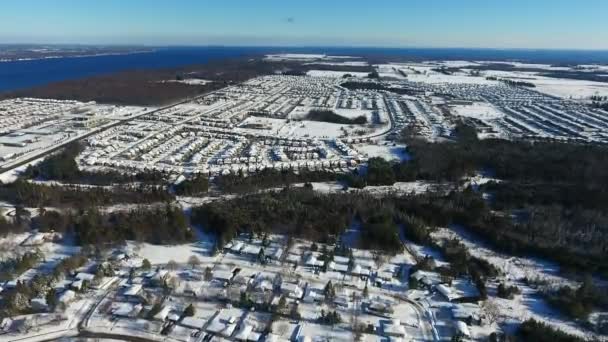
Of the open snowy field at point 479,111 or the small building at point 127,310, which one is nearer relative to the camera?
the small building at point 127,310

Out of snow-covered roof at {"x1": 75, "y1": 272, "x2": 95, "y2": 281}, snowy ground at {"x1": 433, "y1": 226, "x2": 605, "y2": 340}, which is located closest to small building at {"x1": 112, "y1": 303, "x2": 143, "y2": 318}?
snow-covered roof at {"x1": 75, "y1": 272, "x2": 95, "y2": 281}

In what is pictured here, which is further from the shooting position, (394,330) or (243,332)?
(394,330)

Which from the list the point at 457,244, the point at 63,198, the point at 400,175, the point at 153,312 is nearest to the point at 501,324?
the point at 457,244

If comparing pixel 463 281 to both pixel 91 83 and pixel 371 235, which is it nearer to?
pixel 371 235

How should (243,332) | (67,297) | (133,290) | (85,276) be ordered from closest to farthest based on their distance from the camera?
(243,332), (67,297), (133,290), (85,276)

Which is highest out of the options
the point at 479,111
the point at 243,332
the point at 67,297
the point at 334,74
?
the point at 334,74

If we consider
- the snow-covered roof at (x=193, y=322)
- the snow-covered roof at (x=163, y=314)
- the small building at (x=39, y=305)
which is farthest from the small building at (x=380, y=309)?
the small building at (x=39, y=305)

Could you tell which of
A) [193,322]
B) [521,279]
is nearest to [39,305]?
[193,322]

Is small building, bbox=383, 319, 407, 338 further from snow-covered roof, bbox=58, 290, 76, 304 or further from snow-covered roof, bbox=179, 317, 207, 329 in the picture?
snow-covered roof, bbox=58, 290, 76, 304

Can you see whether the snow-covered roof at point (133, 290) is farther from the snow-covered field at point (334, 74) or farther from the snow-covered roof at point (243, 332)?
the snow-covered field at point (334, 74)

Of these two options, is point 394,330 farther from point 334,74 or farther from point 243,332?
point 334,74

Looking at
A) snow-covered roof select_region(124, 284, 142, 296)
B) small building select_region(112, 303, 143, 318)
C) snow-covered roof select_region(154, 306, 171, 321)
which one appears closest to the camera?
snow-covered roof select_region(154, 306, 171, 321)
